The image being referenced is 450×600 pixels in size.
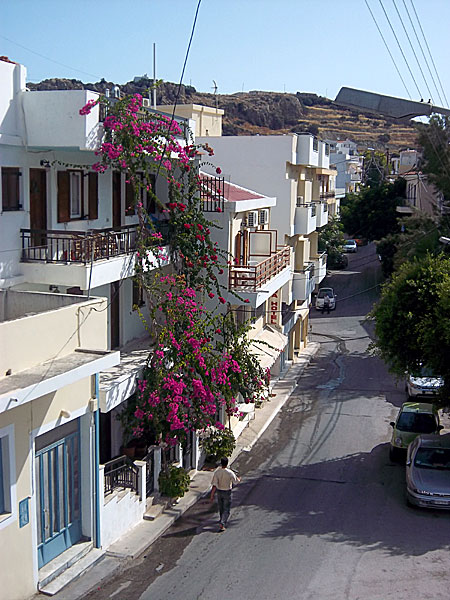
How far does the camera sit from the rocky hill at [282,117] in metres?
121

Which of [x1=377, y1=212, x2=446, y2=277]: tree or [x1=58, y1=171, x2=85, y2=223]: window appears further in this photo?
[x1=377, y1=212, x2=446, y2=277]: tree

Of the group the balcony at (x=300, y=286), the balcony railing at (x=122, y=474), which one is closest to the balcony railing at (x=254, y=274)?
the balcony at (x=300, y=286)

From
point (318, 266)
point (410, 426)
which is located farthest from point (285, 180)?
point (410, 426)

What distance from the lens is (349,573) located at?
11.8m

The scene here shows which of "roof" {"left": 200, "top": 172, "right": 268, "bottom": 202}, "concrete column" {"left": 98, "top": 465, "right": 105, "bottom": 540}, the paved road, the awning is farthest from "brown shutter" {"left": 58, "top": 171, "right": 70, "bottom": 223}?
the awning

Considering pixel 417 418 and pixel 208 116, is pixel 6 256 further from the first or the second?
pixel 208 116

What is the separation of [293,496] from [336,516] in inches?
61.3

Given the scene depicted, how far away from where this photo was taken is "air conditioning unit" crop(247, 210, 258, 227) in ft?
75.5

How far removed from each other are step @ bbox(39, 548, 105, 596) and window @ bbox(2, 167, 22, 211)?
22.3 ft

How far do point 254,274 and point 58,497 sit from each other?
1106cm

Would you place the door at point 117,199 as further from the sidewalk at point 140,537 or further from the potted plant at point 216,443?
the sidewalk at point 140,537

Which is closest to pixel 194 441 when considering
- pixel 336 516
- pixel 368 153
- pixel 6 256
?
pixel 336 516

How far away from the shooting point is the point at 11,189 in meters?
13.7

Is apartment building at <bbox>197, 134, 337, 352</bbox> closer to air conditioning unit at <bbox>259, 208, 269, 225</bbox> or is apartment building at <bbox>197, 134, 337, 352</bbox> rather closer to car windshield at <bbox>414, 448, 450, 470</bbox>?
air conditioning unit at <bbox>259, 208, 269, 225</bbox>
